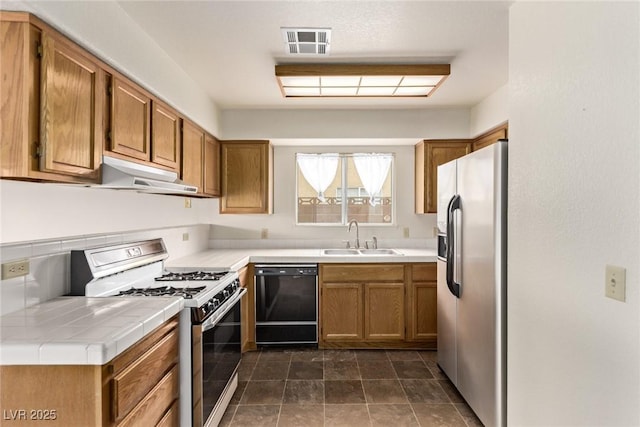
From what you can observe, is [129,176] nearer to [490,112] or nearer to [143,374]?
[143,374]

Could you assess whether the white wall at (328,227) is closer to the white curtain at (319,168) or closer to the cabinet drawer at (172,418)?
the white curtain at (319,168)

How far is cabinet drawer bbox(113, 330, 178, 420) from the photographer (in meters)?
1.30

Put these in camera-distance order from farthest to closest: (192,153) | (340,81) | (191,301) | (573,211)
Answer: (192,153) → (340,81) → (191,301) → (573,211)

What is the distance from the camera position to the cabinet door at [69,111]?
1406 mm

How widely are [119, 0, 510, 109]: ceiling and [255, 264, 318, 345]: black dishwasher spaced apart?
1.75 metres

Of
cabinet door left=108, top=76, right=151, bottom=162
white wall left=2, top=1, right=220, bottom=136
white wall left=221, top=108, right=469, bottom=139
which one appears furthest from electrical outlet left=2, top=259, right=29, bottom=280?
white wall left=221, top=108, right=469, bottom=139

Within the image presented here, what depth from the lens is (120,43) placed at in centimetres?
192

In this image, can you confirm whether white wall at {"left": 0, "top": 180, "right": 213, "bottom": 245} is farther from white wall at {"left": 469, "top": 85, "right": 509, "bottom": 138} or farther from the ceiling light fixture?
white wall at {"left": 469, "top": 85, "right": 509, "bottom": 138}

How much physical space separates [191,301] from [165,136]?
1.25 meters

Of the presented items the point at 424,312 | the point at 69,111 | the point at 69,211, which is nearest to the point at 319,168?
the point at 424,312

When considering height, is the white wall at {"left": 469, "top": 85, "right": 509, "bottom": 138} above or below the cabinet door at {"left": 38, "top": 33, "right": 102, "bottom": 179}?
above

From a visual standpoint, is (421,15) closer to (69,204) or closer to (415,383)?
(69,204)

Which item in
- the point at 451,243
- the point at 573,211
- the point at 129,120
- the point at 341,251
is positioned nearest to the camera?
the point at 573,211

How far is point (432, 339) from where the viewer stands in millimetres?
3465
